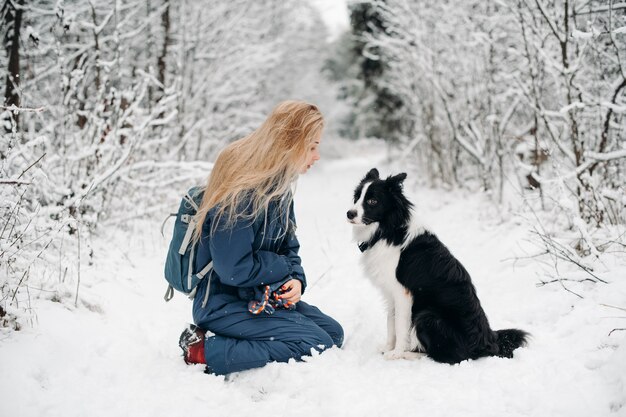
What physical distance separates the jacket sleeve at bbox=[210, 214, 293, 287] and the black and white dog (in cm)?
89

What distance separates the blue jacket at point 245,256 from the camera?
107 inches

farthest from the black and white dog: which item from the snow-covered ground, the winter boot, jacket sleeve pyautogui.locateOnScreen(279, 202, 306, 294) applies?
the winter boot

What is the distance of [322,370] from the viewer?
281cm

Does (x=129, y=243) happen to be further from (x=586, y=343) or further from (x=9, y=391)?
(x=586, y=343)

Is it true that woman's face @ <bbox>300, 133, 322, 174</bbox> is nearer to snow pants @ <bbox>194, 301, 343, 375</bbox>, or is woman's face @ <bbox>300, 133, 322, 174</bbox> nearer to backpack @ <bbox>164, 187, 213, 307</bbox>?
backpack @ <bbox>164, 187, 213, 307</bbox>

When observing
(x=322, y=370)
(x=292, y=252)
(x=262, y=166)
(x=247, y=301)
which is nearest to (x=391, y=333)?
(x=322, y=370)

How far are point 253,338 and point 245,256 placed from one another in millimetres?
578

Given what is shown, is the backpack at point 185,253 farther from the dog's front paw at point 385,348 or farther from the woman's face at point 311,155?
the dog's front paw at point 385,348

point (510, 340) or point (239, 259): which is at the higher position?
A: point (239, 259)

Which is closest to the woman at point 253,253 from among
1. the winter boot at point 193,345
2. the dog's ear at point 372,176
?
the winter boot at point 193,345

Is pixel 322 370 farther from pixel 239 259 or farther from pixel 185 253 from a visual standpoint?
pixel 185 253

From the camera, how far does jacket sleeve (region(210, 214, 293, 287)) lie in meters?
2.71

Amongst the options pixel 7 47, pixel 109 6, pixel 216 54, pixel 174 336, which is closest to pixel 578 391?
pixel 174 336

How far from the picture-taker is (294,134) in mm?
2900
